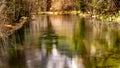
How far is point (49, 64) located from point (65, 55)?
361cm

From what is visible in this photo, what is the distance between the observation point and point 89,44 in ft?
113

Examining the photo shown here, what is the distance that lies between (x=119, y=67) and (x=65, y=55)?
6.75m

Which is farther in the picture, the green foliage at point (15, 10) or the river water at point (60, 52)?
the green foliage at point (15, 10)

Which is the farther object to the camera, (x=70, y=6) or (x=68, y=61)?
(x=70, y=6)

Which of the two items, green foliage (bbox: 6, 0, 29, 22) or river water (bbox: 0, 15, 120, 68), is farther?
green foliage (bbox: 6, 0, 29, 22)

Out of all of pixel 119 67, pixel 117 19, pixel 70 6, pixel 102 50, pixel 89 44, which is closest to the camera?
pixel 119 67

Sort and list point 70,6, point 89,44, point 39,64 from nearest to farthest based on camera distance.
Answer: point 39,64 < point 89,44 < point 70,6

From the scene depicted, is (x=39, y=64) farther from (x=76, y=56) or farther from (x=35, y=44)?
(x=35, y=44)

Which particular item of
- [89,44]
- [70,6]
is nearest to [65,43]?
[89,44]

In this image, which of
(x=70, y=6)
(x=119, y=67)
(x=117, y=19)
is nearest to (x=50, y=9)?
(x=70, y=6)

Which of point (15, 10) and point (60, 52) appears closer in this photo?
point (60, 52)

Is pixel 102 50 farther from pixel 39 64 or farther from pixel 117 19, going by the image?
pixel 117 19

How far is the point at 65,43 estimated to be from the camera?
36.4 m

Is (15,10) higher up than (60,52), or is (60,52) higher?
(15,10)
